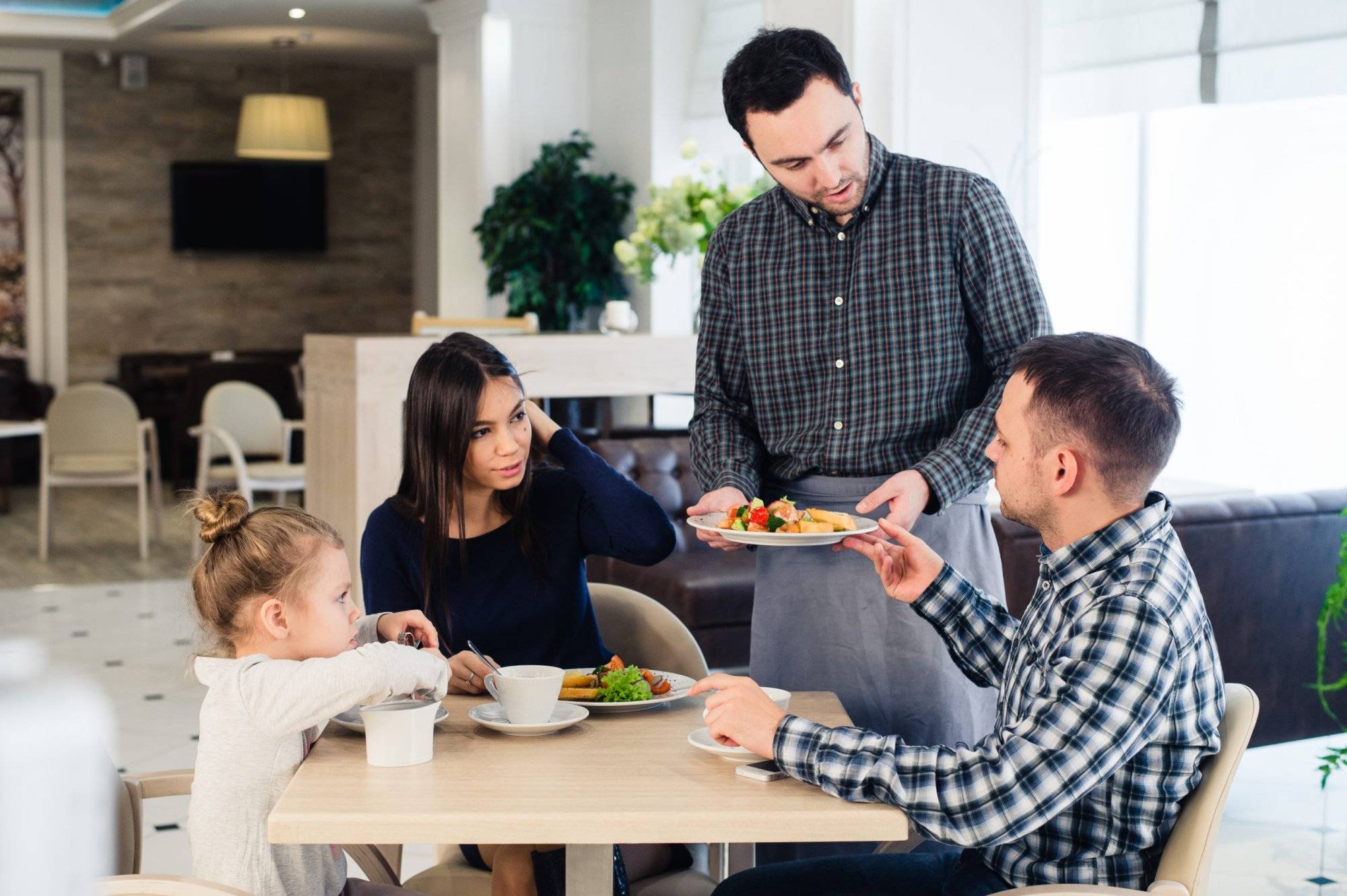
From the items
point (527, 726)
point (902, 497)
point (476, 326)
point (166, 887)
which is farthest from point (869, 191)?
point (476, 326)

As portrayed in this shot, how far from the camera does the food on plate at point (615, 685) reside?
5.70 feet

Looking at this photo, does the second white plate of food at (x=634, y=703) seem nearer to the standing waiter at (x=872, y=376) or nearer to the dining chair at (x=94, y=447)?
the standing waiter at (x=872, y=376)

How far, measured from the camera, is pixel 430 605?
2.08 m

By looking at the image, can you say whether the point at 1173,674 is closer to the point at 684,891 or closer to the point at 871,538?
the point at 871,538

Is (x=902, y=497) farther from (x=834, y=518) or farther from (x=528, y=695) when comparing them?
(x=528, y=695)

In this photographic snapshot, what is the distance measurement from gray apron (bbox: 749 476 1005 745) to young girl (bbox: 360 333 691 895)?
319 mm

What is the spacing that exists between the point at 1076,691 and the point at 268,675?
85cm

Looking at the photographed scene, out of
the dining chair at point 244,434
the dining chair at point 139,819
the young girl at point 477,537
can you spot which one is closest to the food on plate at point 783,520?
the young girl at point 477,537

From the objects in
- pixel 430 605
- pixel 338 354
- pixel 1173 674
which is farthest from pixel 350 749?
pixel 338 354

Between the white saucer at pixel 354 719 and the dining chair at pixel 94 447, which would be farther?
the dining chair at pixel 94 447

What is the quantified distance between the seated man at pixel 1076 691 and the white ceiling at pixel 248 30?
8.37 m

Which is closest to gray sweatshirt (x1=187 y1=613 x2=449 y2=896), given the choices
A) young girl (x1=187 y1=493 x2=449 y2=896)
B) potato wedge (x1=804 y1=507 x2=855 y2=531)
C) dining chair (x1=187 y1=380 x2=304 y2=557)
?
young girl (x1=187 y1=493 x2=449 y2=896)

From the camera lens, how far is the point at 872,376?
200 centimetres

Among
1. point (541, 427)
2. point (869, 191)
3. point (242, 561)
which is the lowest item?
point (242, 561)
